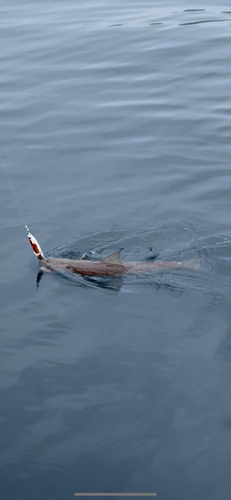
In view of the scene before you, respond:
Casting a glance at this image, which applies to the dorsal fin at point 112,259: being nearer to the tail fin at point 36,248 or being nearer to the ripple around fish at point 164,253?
the ripple around fish at point 164,253

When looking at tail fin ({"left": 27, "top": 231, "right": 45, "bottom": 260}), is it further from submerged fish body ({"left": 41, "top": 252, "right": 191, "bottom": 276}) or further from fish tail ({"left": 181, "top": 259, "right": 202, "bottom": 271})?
fish tail ({"left": 181, "top": 259, "right": 202, "bottom": 271})

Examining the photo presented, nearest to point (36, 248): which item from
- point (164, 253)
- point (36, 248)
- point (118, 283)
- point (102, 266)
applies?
point (36, 248)

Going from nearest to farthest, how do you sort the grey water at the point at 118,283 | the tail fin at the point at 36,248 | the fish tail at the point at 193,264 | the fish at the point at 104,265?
1. the grey water at the point at 118,283
2. the tail fin at the point at 36,248
3. the fish at the point at 104,265
4. the fish tail at the point at 193,264

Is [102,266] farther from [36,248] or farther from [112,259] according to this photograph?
[36,248]

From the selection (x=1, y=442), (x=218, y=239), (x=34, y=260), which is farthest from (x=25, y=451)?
(x=218, y=239)

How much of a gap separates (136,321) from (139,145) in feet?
17.8

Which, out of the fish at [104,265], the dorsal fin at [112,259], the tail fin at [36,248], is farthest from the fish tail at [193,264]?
the tail fin at [36,248]

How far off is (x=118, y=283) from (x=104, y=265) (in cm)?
32

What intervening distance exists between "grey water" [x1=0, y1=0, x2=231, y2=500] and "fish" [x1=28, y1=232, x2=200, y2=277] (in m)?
0.13

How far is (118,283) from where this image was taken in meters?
7.62

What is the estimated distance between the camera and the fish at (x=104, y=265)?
754cm

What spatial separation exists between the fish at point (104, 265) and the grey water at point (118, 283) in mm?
125

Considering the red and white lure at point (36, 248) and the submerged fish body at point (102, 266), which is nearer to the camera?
the red and white lure at point (36, 248)

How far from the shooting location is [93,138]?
38.8 ft
